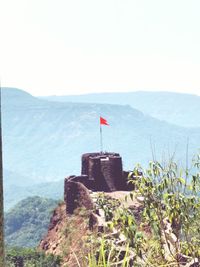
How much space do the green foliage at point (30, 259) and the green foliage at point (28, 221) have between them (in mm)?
55553

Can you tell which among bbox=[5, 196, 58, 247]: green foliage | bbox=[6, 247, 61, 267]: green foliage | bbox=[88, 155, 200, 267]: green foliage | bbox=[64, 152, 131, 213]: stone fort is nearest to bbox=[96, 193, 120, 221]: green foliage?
bbox=[88, 155, 200, 267]: green foliage

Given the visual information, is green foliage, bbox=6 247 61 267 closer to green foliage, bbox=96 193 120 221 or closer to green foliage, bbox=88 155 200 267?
green foliage, bbox=96 193 120 221

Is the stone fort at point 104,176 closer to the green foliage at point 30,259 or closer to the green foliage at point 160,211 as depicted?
the green foliage at point 30,259

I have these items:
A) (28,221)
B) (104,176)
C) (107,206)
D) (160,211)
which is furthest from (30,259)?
(28,221)

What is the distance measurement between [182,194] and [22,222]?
10514cm

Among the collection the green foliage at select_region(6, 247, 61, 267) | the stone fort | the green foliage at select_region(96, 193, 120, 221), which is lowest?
the green foliage at select_region(6, 247, 61, 267)

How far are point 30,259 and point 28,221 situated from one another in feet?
243

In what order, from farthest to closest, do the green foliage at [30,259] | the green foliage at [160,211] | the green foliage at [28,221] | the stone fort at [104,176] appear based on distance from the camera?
the green foliage at [28,221], the stone fort at [104,176], the green foliage at [30,259], the green foliage at [160,211]

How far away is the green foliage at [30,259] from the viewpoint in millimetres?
33219

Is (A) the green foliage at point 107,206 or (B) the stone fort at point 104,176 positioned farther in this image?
(B) the stone fort at point 104,176

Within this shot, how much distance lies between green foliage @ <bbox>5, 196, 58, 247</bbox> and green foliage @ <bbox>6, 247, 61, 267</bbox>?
5555cm

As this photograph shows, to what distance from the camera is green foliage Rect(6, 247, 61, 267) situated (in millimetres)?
33219

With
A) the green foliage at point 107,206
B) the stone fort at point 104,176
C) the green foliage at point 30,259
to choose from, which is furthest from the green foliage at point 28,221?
the green foliage at point 107,206

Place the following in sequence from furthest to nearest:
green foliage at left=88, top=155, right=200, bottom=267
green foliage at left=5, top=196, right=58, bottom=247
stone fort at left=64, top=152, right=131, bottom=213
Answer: green foliage at left=5, top=196, right=58, bottom=247
stone fort at left=64, top=152, right=131, bottom=213
green foliage at left=88, top=155, right=200, bottom=267
